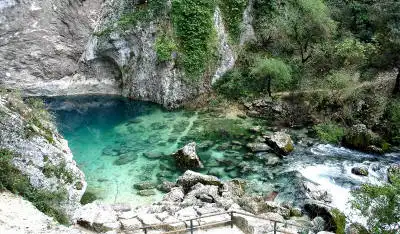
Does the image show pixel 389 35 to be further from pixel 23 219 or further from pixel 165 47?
pixel 23 219

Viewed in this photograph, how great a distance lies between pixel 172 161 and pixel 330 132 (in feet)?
34.5

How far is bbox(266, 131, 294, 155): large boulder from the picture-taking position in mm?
27297

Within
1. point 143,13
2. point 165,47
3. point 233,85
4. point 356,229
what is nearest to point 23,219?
point 356,229

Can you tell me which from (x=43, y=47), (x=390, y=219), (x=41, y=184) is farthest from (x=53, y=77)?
(x=390, y=219)

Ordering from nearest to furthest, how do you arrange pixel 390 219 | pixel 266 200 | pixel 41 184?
1. pixel 390 219
2. pixel 41 184
3. pixel 266 200

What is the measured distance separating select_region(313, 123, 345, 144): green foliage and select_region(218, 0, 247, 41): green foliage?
1243cm

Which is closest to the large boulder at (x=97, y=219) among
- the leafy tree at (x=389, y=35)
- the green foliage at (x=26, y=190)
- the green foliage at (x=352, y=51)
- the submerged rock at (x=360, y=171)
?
the green foliage at (x=26, y=190)

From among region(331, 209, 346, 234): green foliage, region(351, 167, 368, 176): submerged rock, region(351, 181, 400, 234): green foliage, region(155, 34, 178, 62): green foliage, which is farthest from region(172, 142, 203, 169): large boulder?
region(351, 181, 400, 234): green foliage

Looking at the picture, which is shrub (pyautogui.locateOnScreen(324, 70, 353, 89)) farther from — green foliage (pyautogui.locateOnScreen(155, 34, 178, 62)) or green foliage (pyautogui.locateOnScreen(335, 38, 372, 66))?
green foliage (pyautogui.locateOnScreen(155, 34, 178, 62))

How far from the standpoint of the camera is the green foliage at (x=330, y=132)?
93.3 ft

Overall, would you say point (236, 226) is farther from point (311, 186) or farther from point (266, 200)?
point (311, 186)

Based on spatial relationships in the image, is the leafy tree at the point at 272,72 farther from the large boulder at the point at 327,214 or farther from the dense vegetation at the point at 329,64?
the large boulder at the point at 327,214

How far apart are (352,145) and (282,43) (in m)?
12.5

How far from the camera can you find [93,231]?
60.4ft
